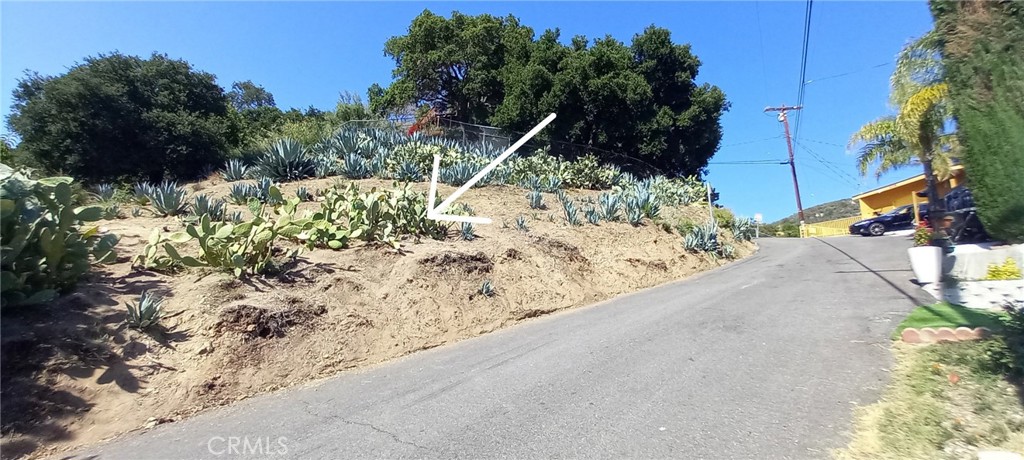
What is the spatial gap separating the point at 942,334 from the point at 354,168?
518 inches

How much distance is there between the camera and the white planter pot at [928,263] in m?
10.8

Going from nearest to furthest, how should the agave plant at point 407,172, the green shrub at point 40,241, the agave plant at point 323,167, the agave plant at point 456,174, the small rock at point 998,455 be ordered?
the small rock at point 998,455, the green shrub at point 40,241, the agave plant at point 323,167, the agave plant at point 407,172, the agave plant at point 456,174

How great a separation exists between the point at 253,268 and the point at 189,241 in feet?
3.90

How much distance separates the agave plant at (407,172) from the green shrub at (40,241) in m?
9.00

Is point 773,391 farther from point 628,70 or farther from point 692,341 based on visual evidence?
point 628,70

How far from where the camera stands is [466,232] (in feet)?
40.9

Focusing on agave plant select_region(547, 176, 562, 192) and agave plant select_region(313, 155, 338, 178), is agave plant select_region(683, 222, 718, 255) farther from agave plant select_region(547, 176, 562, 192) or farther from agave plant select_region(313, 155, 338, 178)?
agave plant select_region(313, 155, 338, 178)

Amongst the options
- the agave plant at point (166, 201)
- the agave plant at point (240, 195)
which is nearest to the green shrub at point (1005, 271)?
the agave plant at point (240, 195)

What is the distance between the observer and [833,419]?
4.91 m

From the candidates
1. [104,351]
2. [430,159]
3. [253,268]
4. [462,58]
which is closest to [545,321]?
[253,268]

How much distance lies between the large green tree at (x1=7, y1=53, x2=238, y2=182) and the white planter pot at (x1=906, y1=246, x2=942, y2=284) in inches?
697

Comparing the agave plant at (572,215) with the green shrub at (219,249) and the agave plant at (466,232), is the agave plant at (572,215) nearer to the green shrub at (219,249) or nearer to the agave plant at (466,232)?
the agave plant at (466,232)

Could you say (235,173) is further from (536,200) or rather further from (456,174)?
(536,200)

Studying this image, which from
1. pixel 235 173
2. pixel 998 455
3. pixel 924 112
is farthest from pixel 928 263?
pixel 235 173
